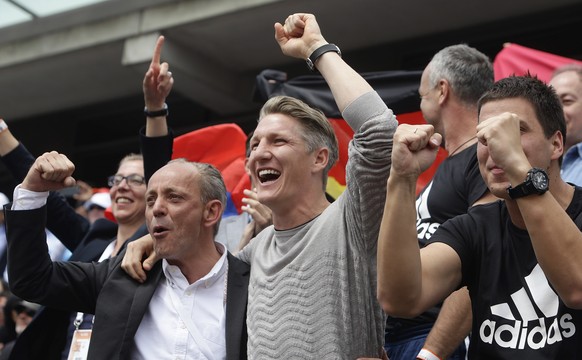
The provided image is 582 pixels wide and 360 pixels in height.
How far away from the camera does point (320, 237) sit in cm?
351

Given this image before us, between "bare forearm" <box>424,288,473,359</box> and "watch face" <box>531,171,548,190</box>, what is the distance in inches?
36.3

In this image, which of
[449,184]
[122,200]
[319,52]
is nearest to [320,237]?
[319,52]

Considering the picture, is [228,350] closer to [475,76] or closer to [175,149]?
[475,76]

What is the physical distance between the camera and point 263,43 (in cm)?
1034

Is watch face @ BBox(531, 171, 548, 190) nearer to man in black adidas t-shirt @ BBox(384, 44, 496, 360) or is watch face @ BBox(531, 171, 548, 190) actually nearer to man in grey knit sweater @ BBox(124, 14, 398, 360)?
man in grey knit sweater @ BBox(124, 14, 398, 360)

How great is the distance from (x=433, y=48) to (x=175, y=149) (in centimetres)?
408

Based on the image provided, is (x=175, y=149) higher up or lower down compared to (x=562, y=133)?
higher up

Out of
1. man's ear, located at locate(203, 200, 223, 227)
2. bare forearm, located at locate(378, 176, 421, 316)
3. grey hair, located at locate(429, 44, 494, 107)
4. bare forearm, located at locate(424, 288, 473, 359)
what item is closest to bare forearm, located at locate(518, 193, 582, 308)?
bare forearm, located at locate(378, 176, 421, 316)

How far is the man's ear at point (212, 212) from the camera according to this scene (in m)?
4.21

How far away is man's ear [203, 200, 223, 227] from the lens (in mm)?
4211

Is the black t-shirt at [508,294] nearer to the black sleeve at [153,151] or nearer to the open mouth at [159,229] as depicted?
the open mouth at [159,229]

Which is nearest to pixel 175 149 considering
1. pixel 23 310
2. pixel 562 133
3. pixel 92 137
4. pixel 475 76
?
pixel 23 310

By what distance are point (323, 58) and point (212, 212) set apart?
986 millimetres

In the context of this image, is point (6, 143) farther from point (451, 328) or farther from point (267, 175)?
point (451, 328)
